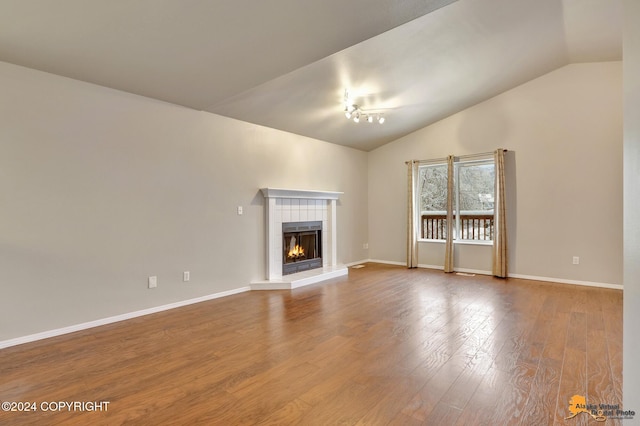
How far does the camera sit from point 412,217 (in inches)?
243

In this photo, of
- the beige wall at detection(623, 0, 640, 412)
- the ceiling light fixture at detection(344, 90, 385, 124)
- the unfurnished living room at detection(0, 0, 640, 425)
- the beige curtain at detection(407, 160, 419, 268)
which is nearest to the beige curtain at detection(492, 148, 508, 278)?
the unfurnished living room at detection(0, 0, 640, 425)

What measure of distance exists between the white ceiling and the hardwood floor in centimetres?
250

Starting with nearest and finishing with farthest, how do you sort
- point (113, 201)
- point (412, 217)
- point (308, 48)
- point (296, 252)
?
point (308, 48) < point (113, 201) < point (296, 252) < point (412, 217)

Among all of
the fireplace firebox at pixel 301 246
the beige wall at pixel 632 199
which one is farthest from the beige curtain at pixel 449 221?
the beige wall at pixel 632 199

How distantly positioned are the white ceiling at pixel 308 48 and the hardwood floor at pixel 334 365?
250 centimetres

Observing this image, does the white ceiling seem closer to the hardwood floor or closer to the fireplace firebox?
the fireplace firebox

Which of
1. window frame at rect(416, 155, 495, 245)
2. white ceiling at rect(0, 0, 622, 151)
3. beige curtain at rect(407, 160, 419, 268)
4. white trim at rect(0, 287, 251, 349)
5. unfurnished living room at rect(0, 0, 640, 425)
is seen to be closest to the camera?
unfurnished living room at rect(0, 0, 640, 425)

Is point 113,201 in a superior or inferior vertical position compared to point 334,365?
superior

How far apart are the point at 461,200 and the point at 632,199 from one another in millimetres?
4753

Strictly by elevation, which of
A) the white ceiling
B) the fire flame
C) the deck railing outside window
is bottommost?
the fire flame

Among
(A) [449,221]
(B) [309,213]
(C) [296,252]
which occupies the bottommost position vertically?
(C) [296,252]

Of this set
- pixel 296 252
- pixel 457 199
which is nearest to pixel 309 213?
pixel 296 252

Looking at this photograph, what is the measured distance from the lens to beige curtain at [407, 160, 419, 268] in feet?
20.2

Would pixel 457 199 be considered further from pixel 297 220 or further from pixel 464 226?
pixel 297 220
